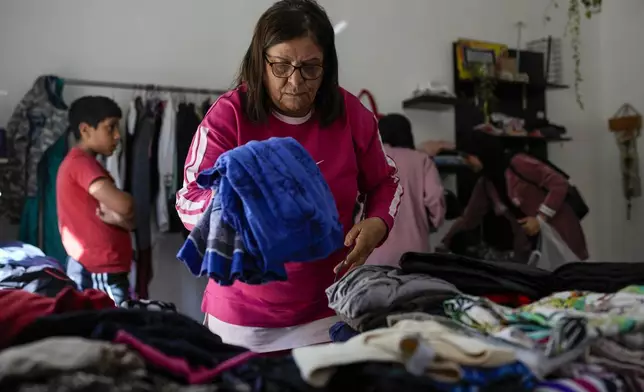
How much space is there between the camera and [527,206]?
3.70m

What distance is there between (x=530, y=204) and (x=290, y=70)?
287 cm

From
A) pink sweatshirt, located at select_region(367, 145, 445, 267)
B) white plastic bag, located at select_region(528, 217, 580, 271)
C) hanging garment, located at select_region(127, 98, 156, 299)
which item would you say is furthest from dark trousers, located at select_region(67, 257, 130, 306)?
white plastic bag, located at select_region(528, 217, 580, 271)

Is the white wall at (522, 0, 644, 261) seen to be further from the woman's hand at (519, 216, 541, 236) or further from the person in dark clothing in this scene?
the woman's hand at (519, 216, 541, 236)

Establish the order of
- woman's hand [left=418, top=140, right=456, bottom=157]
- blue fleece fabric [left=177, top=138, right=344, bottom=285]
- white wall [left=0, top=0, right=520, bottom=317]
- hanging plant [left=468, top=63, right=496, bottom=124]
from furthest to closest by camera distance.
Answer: hanging plant [left=468, top=63, right=496, bottom=124], woman's hand [left=418, top=140, right=456, bottom=157], white wall [left=0, top=0, right=520, bottom=317], blue fleece fabric [left=177, top=138, right=344, bottom=285]

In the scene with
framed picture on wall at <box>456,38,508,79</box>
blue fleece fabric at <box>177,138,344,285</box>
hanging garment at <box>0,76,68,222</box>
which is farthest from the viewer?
framed picture on wall at <box>456,38,508,79</box>

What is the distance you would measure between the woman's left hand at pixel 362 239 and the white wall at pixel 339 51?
2.45 metres

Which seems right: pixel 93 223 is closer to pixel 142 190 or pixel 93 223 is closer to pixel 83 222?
pixel 83 222

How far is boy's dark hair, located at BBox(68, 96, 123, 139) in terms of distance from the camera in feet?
8.89

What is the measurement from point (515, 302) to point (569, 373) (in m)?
0.35

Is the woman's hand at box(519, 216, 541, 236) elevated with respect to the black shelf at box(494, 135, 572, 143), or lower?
lower

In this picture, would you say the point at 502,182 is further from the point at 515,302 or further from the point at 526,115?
the point at 515,302

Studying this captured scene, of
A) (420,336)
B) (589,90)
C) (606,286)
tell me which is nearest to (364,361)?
(420,336)

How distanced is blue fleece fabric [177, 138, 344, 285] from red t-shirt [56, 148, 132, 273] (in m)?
1.82

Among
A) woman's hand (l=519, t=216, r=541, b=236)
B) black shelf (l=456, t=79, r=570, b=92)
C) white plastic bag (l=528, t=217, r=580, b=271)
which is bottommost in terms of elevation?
white plastic bag (l=528, t=217, r=580, b=271)
